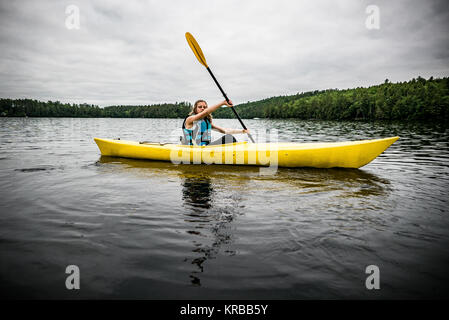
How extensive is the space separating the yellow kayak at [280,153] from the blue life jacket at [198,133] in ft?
0.61

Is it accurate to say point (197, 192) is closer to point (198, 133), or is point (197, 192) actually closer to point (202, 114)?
point (202, 114)

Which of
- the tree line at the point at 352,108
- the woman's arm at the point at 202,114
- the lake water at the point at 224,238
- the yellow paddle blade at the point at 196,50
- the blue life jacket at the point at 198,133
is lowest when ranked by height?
the lake water at the point at 224,238

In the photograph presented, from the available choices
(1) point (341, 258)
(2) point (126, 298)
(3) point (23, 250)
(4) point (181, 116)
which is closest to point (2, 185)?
(3) point (23, 250)

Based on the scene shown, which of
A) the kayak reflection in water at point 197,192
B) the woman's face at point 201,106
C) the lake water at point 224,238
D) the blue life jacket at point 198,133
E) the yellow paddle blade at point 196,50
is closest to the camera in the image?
the lake water at point 224,238

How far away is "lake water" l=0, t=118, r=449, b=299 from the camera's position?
2.02m

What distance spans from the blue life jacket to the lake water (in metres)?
1.94

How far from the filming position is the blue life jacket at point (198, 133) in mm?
6805

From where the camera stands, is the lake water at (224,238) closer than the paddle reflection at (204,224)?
Yes

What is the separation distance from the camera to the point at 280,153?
21.0 feet

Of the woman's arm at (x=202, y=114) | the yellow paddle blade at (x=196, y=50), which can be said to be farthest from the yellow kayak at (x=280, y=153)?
the yellow paddle blade at (x=196, y=50)

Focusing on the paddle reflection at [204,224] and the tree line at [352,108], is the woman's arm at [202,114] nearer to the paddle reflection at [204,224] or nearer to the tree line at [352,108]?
the paddle reflection at [204,224]

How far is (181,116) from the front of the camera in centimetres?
11669

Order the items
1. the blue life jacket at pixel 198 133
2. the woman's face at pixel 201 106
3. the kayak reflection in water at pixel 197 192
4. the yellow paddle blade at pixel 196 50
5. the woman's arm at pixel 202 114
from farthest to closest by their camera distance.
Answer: the yellow paddle blade at pixel 196 50 < the blue life jacket at pixel 198 133 < the woman's face at pixel 201 106 < the woman's arm at pixel 202 114 < the kayak reflection in water at pixel 197 192
